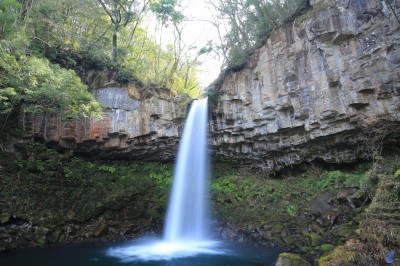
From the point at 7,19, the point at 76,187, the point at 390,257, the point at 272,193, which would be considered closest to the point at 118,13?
the point at 7,19

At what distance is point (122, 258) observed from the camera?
A: 32.0 ft

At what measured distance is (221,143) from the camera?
1595 cm

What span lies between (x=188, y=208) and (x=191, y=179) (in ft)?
6.08

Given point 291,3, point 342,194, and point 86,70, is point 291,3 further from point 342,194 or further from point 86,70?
point 86,70

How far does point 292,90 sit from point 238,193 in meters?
5.96

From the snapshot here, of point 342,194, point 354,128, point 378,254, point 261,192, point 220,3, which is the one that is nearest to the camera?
point 378,254

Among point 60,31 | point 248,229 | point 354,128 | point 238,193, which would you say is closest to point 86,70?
point 60,31

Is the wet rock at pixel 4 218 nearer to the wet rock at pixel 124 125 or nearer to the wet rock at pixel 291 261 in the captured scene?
the wet rock at pixel 124 125

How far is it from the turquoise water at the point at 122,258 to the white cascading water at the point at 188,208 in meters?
0.23

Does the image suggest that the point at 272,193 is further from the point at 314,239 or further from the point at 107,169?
the point at 107,169

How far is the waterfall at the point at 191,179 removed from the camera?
45.9 feet

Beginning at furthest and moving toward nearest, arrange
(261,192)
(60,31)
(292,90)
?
(60,31), (261,192), (292,90)

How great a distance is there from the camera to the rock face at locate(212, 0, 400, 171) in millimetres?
9984

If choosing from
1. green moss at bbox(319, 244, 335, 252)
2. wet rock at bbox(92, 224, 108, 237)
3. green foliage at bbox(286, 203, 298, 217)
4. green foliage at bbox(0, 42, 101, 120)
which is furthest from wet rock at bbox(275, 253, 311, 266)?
green foliage at bbox(0, 42, 101, 120)
